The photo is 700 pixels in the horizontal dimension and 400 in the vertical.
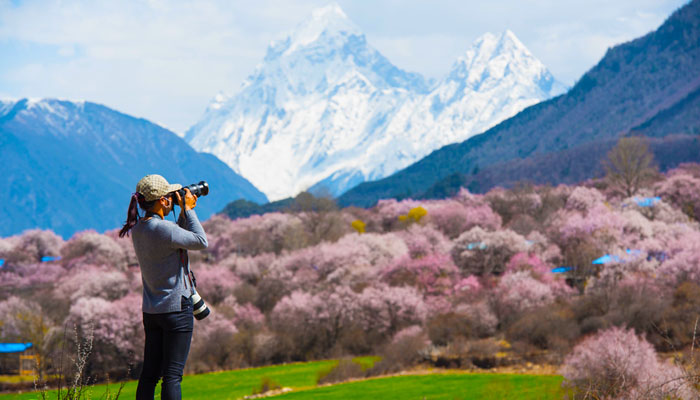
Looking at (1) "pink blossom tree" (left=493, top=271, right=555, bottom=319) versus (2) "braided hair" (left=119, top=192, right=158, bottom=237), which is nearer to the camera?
(2) "braided hair" (left=119, top=192, right=158, bottom=237)

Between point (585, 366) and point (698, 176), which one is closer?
point (585, 366)

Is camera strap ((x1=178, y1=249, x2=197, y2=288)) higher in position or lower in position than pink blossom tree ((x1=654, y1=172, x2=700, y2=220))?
lower

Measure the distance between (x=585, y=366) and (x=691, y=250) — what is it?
26.1 meters

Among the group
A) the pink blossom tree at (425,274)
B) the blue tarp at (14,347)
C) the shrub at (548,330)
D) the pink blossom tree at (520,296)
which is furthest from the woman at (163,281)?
the pink blossom tree at (425,274)

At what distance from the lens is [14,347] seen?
40.3 metres

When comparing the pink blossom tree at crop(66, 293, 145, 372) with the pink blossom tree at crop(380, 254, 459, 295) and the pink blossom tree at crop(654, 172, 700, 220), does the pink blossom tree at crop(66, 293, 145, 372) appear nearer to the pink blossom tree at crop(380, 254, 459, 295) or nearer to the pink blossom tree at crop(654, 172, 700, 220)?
the pink blossom tree at crop(380, 254, 459, 295)

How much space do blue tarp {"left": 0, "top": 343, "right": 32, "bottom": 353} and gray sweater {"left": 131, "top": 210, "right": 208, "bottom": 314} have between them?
37.7 meters

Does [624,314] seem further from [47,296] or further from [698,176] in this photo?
[698,176]

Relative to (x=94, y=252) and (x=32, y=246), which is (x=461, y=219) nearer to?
(x=94, y=252)

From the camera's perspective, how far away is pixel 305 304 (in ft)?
146

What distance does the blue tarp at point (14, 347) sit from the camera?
39.7 m

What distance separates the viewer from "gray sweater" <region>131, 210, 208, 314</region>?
6469mm

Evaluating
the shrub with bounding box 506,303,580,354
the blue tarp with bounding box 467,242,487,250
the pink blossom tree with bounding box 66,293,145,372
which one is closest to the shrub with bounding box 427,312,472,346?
the shrub with bounding box 506,303,580,354

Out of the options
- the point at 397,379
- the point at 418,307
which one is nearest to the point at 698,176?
the point at 418,307
